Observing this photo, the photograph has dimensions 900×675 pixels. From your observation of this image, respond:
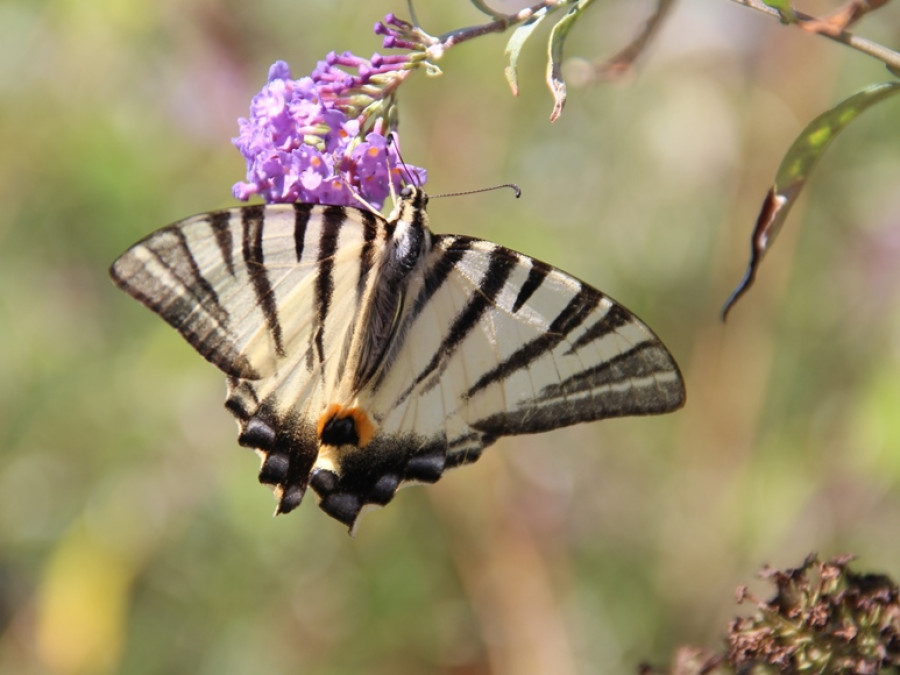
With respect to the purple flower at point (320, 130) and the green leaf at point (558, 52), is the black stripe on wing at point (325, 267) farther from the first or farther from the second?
the green leaf at point (558, 52)

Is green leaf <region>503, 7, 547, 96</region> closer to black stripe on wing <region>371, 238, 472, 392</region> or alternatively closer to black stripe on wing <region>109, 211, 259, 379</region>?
black stripe on wing <region>371, 238, 472, 392</region>

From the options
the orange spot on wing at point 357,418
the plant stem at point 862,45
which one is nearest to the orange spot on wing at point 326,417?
the orange spot on wing at point 357,418

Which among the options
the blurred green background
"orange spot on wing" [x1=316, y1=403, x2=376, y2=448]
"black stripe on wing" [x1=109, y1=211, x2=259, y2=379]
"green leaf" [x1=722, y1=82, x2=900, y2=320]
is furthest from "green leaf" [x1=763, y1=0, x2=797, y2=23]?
A: the blurred green background

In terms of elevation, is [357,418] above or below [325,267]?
below

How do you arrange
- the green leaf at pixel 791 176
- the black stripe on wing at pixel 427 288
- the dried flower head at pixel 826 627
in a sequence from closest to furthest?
1. the green leaf at pixel 791 176
2. the dried flower head at pixel 826 627
3. the black stripe on wing at pixel 427 288

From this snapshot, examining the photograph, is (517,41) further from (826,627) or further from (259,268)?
(826,627)

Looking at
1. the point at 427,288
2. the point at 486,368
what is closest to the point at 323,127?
the point at 427,288
